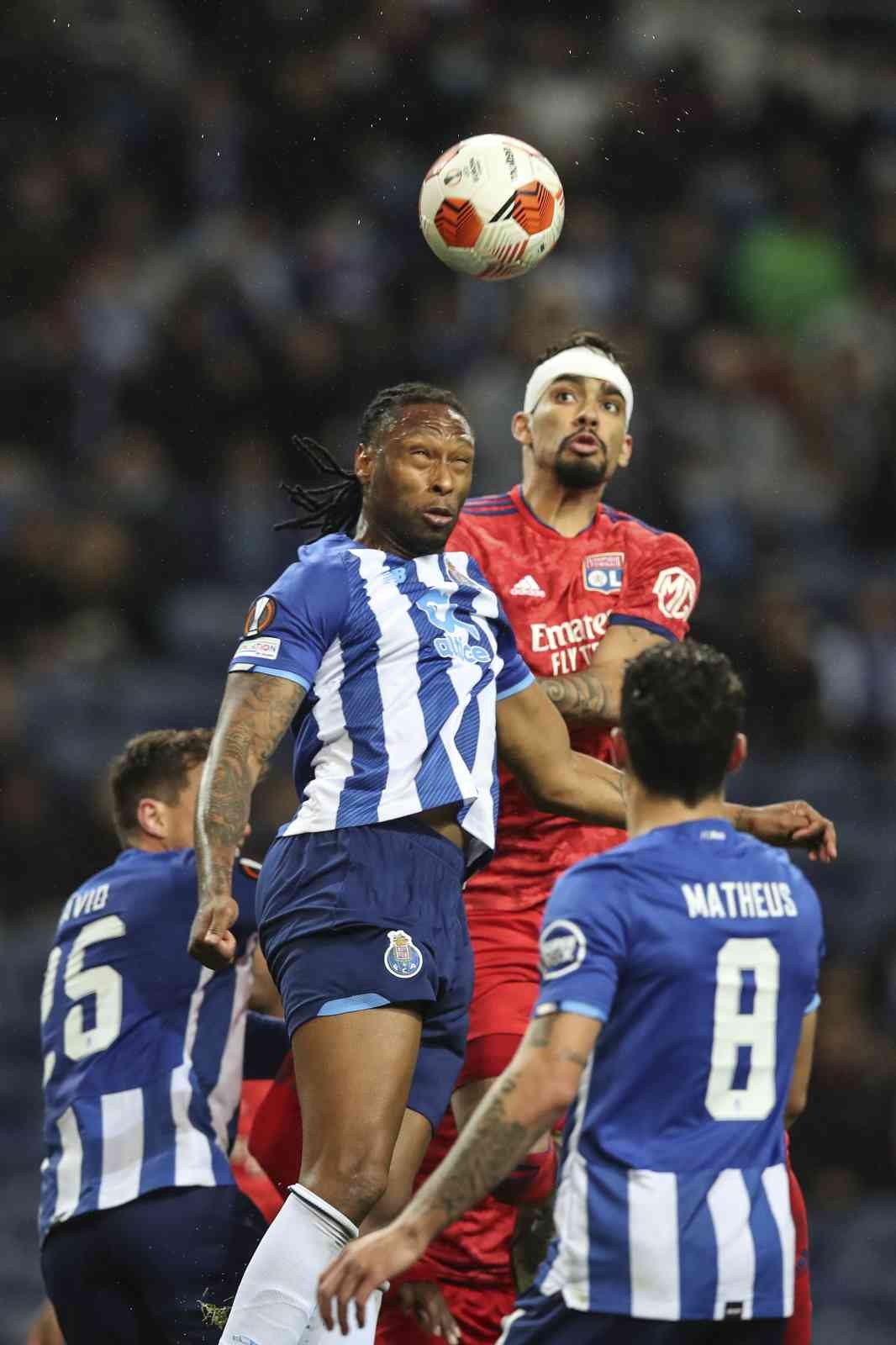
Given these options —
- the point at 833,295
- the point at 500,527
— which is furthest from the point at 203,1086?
the point at 833,295

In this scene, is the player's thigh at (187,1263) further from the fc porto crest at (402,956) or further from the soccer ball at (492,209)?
the soccer ball at (492,209)

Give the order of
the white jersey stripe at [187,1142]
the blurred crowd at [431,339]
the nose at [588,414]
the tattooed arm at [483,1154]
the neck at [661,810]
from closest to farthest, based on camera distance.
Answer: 1. the tattooed arm at [483,1154]
2. the neck at [661,810]
3. the white jersey stripe at [187,1142]
4. the nose at [588,414]
5. the blurred crowd at [431,339]

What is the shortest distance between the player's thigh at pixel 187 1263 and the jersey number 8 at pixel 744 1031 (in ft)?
7.06

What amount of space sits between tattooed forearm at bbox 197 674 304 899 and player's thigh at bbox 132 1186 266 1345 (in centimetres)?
145

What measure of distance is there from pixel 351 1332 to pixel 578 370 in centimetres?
301

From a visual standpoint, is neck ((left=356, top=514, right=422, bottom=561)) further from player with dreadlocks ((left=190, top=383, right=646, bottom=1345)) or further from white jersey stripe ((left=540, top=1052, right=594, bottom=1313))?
white jersey stripe ((left=540, top=1052, right=594, bottom=1313))

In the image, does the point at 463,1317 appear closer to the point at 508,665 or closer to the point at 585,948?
the point at 508,665

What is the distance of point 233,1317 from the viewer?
14.4 feet

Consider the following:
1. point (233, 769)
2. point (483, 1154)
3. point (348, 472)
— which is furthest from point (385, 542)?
point (483, 1154)

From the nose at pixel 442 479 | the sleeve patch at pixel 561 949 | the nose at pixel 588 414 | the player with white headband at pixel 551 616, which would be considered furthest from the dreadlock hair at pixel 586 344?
the sleeve patch at pixel 561 949

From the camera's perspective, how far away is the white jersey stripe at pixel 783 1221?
3.74 metres

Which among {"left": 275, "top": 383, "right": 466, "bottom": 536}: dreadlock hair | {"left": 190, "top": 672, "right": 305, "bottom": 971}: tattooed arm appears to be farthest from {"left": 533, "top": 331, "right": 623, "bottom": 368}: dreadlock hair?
{"left": 190, "top": 672, "right": 305, "bottom": 971}: tattooed arm

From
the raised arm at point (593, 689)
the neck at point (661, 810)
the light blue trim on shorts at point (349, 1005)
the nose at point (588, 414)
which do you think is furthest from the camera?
the nose at point (588, 414)

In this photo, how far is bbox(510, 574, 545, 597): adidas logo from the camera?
6.02 metres
